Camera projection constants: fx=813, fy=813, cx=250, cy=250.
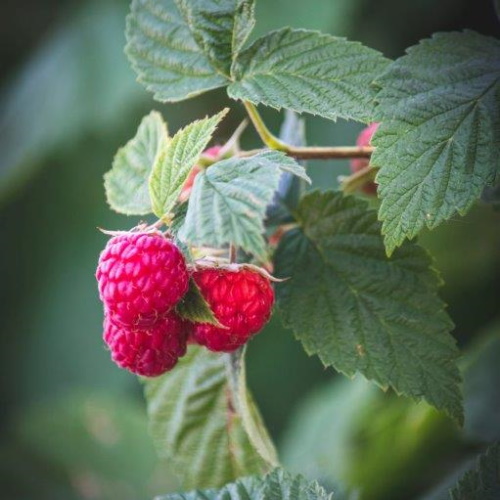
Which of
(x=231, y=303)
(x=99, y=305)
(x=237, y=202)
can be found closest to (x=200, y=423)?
(x=231, y=303)

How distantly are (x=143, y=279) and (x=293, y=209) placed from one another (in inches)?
11.1

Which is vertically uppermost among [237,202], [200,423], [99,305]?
[237,202]

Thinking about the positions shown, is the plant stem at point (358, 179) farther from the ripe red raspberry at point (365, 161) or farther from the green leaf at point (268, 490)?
the green leaf at point (268, 490)

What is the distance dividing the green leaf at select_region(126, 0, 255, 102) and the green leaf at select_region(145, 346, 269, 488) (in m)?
0.35

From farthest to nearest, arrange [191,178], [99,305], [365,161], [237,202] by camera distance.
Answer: [99,305] < [365,161] < [191,178] < [237,202]

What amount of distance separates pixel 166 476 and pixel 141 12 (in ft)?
4.77

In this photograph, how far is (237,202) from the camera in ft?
2.35

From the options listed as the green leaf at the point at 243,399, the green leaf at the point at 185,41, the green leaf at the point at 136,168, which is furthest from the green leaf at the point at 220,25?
the green leaf at the point at 243,399

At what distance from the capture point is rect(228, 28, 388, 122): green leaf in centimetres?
83

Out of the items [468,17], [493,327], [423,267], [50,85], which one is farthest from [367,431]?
[50,85]

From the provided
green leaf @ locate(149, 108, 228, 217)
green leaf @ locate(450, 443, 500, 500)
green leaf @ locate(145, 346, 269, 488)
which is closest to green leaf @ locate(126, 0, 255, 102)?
green leaf @ locate(149, 108, 228, 217)

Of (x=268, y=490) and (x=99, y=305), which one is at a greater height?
(x=268, y=490)

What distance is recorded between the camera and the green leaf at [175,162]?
2.58ft

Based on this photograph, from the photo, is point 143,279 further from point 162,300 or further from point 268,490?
point 268,490
